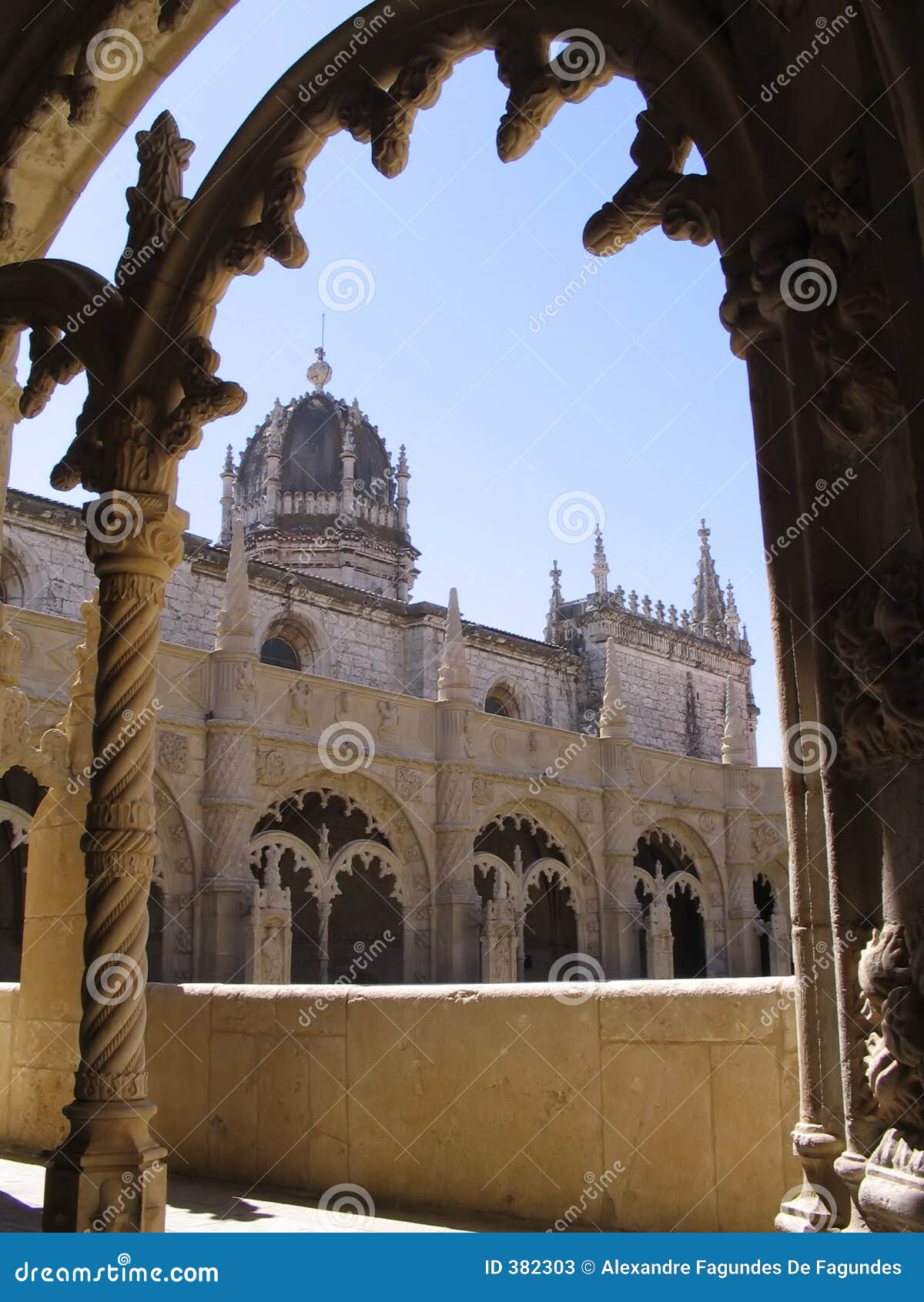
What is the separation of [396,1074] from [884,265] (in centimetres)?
327

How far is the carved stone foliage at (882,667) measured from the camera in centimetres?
141

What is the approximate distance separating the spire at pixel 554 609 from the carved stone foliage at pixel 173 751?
1714cm

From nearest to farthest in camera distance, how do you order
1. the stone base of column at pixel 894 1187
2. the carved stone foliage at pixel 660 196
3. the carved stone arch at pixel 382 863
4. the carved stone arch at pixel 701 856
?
1. the stone base of column at pixel 894 1187
2. the carved stone foliage at pixel 660 196
3. the carved stone arch at pixel 382 863
4. the carved stone arch at pixel 701 856

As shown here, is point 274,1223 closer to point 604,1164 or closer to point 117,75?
point 604,1164

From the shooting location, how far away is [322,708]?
1391 cm

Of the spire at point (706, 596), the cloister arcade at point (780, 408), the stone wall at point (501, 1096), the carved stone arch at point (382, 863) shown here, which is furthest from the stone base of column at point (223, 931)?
the spire at point (706, 596)

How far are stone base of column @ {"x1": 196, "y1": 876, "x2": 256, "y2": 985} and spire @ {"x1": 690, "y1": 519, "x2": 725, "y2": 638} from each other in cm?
2197

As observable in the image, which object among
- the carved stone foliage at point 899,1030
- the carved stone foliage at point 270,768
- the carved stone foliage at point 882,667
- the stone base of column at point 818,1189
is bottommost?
the stone base of column at point 818,1189

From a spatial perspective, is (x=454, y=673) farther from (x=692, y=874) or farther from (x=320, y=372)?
(x=320, y=372)

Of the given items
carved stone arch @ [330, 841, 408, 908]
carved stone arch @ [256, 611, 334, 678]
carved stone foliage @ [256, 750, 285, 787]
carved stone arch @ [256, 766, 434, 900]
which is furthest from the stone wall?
carved stone arch @ [256, 611, 334, 678]

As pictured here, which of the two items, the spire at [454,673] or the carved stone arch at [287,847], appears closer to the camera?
the carved stone arch at [287,847]

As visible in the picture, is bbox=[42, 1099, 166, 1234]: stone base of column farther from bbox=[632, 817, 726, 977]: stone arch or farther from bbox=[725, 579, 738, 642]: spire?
bbox=[725, 579, 738, 642]: spire

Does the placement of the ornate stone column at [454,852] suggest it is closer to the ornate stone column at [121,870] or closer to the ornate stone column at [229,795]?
the ornate stone column at [229,795]

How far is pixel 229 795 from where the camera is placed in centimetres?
1261
